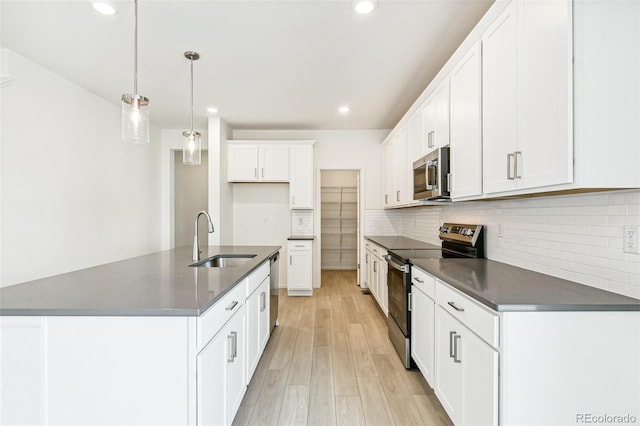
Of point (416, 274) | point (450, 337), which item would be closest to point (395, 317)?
point (416, 274)

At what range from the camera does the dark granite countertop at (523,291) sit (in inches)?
47.7

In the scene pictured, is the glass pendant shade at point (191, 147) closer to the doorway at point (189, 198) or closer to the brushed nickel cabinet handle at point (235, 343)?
the brushed nickel cabinet handle at point (235, 343)

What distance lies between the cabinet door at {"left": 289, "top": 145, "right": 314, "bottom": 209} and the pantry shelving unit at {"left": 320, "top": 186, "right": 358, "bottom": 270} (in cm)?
244

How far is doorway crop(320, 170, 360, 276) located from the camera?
293 inches

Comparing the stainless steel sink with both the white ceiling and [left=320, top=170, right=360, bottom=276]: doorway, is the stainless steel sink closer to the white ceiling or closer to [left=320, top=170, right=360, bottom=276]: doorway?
the white ceiling

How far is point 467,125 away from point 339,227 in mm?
5516

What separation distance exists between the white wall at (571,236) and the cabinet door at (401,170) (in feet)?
3.61

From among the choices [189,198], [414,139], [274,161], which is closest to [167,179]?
[189,198]

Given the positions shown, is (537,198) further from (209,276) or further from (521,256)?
(209,276)

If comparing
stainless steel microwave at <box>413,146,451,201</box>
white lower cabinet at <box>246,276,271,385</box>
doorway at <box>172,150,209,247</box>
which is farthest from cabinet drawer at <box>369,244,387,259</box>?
doorway at <box>172,150,209,247</box>

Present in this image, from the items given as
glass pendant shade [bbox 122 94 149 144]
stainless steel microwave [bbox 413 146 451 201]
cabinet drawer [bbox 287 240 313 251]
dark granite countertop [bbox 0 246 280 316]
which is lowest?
cabinet drawer [bbox 287 240 313 251]

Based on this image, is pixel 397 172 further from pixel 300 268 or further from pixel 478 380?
pixel 478 380

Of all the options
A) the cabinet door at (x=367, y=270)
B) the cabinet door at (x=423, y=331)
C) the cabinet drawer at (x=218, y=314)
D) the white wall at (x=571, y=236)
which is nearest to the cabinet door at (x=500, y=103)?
the white wall at (x=571, y=236)

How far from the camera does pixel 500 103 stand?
1.71 m
